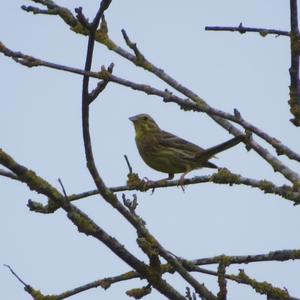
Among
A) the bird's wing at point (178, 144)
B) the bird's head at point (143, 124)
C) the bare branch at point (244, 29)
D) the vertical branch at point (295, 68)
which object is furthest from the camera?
the bird's head at point (143, 124)

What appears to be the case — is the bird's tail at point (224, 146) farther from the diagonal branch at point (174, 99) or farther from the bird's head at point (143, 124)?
the bird's head at point (143, 124)

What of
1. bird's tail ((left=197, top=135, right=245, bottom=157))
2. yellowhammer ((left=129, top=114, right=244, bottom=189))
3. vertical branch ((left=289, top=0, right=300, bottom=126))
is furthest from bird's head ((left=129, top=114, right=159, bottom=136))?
vertical branch ((left=289, top=0, right=300, bottom=126))

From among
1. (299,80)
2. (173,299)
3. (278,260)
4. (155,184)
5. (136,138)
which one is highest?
(136,138)

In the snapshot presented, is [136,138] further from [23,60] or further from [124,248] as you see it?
[124,248]

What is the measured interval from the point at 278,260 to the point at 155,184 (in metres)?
1.79

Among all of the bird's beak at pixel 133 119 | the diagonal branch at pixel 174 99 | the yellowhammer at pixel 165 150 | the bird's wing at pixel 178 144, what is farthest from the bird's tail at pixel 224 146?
the bird's beak at pixel 133 119

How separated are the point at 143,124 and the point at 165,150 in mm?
828

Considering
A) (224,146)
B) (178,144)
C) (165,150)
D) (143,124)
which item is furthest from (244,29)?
(143,124)

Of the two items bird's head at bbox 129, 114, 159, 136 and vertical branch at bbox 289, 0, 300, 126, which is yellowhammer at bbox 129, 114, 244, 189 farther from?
vertical branch at bbox 289, 0, 300, 126

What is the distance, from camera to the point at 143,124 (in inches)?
354

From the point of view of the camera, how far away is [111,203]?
10.5ft

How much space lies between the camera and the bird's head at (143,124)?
8867mm

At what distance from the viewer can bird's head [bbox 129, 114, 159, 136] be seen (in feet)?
29.1

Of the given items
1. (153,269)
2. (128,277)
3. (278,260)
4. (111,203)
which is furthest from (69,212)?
(278,260)
